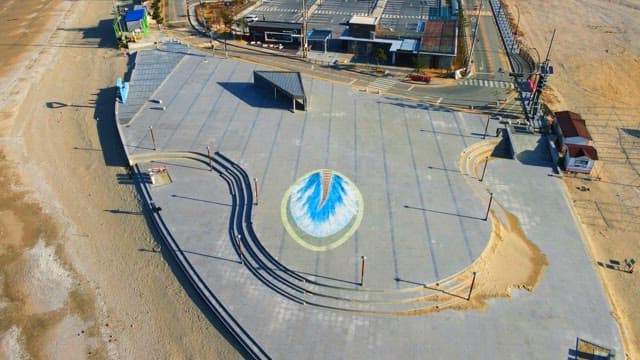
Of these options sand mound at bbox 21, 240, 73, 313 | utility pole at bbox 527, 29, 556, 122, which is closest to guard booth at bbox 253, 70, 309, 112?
utility pole at bbox 527, 29, 556, 122

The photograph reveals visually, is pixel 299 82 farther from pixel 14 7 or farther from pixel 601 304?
pixel 14 7

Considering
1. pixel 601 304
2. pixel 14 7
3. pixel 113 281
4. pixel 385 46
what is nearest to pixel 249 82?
pixel 385 46

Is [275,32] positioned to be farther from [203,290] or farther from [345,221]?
[203,290]

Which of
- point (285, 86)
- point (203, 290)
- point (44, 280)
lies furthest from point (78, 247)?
point (285, 86)

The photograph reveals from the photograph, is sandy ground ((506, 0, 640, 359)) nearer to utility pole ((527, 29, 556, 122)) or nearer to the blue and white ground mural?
utility pole ((527, 29, 556, 122))

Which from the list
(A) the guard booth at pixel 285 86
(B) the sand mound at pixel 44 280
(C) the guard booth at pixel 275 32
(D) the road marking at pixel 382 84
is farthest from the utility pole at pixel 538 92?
(B) the sand mound at pixel 44 280

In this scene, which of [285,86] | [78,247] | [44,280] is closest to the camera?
[44,280]
